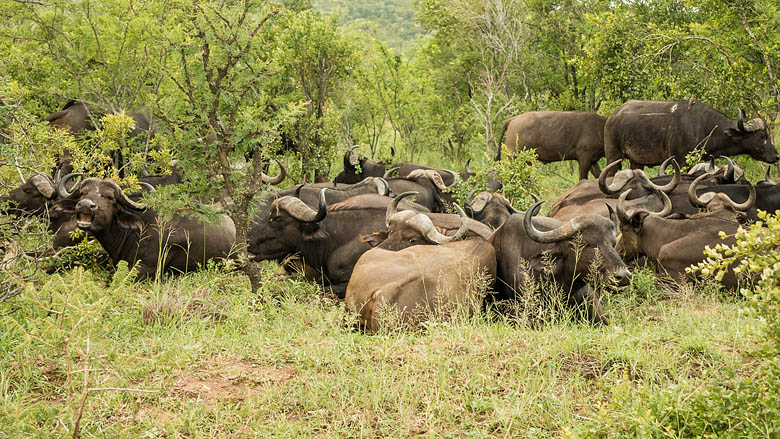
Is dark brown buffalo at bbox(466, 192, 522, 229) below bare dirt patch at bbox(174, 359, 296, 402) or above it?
below

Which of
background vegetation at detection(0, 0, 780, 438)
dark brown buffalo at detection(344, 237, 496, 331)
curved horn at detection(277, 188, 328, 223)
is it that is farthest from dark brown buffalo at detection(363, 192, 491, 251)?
background vegetation at detection(0, 0, 780, 438)

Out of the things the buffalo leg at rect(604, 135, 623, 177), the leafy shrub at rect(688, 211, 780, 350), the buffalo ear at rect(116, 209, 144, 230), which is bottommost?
the buffalo leg at rect(604, 135, 623, 177)

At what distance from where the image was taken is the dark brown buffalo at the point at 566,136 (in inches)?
571

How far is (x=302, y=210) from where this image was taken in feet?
27.4

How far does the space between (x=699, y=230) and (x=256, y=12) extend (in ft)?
18.1

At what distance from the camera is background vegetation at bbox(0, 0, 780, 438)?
4078 millimetres

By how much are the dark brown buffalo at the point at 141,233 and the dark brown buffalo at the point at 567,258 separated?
3653 mm

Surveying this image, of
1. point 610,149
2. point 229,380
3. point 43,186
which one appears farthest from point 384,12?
point 229,380

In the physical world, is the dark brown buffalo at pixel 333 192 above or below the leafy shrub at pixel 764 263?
below

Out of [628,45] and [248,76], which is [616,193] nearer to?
[628,45]

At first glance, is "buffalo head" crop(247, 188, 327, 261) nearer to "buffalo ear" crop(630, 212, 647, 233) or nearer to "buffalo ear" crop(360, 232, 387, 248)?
"buffalo ear" crop(360, 232, 387, 248)

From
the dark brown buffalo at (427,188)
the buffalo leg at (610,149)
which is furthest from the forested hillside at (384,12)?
the dark brown buffalo at (427,188)

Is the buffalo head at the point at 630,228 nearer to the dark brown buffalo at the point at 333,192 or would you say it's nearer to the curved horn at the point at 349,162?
the dark brown buffalo at the point at 333,192

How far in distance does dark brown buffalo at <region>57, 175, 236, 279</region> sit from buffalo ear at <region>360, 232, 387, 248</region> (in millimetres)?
1833
